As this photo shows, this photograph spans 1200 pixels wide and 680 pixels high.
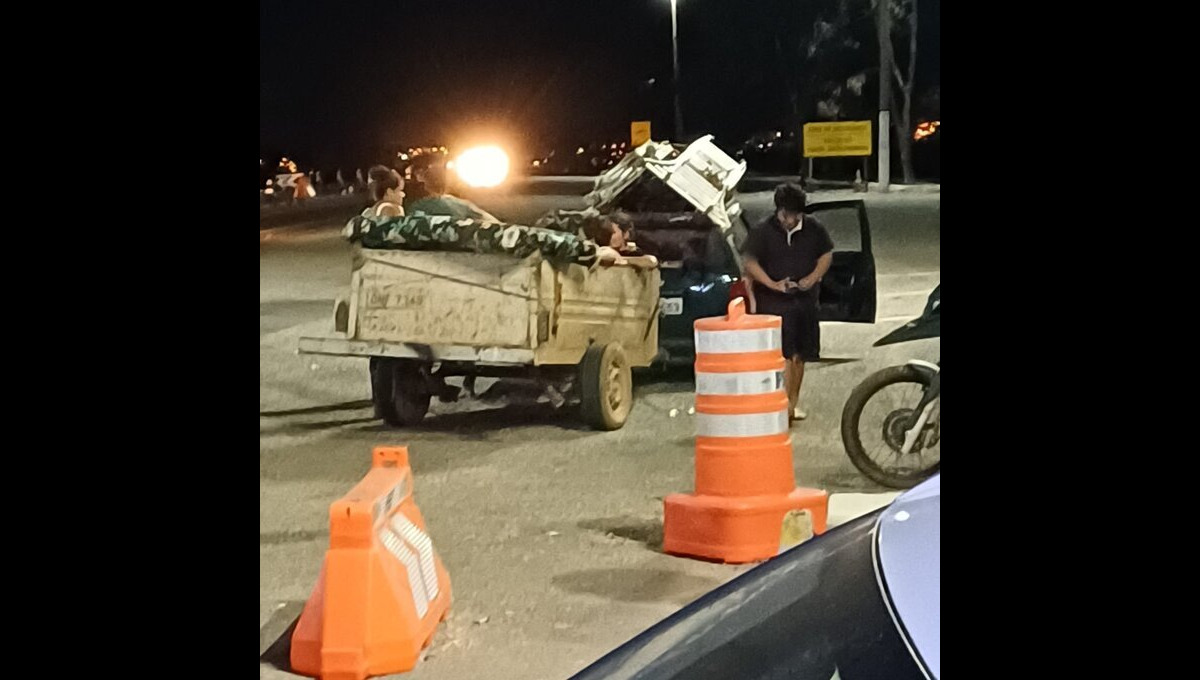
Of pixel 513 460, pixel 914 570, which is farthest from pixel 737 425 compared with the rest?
pixel 914 570

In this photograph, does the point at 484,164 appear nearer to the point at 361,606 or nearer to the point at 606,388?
the point at 606,388

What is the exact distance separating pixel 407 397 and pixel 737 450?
877 mm

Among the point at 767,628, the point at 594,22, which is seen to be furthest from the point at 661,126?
the point at 767,628

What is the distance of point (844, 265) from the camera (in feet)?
10.5

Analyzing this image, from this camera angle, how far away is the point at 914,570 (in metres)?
1.90

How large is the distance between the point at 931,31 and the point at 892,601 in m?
1.81

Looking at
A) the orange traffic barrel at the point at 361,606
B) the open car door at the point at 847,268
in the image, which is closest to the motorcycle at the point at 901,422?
the open car door at the point at 847,268

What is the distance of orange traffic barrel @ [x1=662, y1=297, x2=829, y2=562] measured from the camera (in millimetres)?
3090

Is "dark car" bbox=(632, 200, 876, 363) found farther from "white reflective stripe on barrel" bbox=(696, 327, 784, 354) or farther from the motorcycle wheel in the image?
the motorcycle wheel

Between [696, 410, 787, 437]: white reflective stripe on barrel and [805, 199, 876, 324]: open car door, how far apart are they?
0.31 m

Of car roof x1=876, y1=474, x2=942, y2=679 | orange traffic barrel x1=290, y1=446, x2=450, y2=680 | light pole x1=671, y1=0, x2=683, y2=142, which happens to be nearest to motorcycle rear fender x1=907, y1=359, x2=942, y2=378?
light pole x1=671, y1=0, x2=683, y2=142

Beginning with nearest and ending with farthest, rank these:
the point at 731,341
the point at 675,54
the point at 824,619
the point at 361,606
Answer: the point at 824,619
the point at 361,606
the point at 731,341
the point at 675,54

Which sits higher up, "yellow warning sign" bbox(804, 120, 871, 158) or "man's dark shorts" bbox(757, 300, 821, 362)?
"yellow warning sign" bbox(804, 120, 871, 158)

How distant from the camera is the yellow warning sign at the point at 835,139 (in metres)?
3.17
